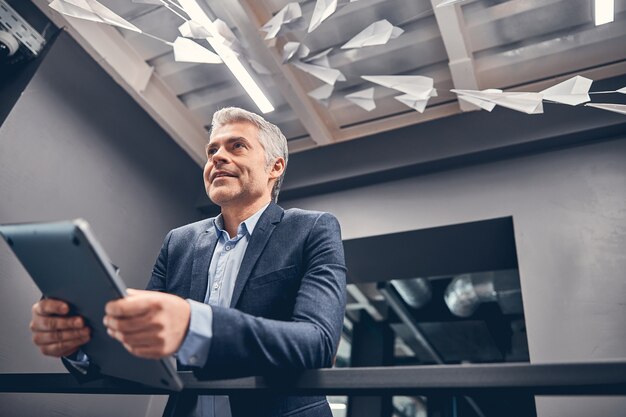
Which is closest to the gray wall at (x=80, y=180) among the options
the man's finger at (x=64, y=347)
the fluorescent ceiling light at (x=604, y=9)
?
the man's finger at (x=64, y=347)

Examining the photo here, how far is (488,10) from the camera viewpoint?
2.33 m

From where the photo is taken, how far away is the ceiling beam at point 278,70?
2.38 m

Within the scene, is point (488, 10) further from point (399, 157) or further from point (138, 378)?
point (138, 378)

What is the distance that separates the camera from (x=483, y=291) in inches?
155

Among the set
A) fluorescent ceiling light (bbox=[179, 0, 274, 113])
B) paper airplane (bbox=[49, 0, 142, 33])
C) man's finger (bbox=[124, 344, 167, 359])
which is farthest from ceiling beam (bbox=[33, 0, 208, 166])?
man's finger (bbox=[124, 344, 167, 359])

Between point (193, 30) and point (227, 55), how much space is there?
0.75 ft

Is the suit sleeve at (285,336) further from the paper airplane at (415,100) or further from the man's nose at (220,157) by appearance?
the paper airplane at (415,100)

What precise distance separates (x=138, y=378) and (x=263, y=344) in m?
0.22

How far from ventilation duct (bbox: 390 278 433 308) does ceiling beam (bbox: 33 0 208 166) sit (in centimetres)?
201

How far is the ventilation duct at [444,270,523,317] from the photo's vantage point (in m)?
3.83

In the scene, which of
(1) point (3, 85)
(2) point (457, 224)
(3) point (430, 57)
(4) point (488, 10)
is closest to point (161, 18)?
(1) point (3, 85)

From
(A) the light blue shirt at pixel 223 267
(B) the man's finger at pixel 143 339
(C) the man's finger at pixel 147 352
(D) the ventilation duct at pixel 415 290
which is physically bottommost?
(C) the man's finger at pixel 147 352

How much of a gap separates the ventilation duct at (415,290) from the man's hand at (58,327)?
343 centimetres

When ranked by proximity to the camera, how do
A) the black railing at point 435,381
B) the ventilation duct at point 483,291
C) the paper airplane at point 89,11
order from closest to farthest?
the black railing at point 435,381, the paper airplane at point 89,11, the ventilation duct at point 483,291
